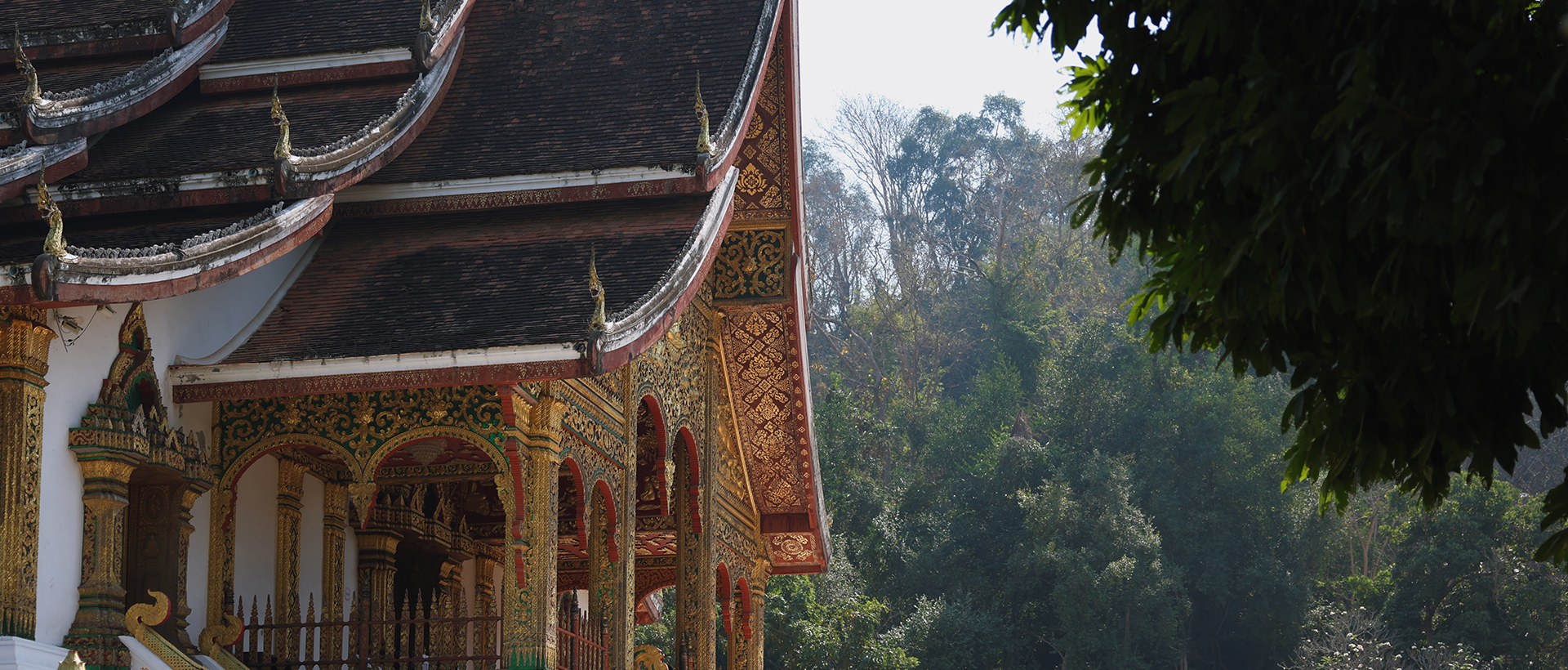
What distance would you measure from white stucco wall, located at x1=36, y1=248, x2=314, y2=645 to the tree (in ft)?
16.4

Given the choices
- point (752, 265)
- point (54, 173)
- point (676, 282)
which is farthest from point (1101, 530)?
point (54, 173)

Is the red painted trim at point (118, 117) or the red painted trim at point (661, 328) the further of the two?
the red painted trim at point (118, 117)

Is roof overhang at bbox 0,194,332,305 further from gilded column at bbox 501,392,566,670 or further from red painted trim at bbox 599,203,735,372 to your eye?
red painted trim at bbox 599,203,735,372

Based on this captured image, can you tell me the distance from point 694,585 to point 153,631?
4412 mm

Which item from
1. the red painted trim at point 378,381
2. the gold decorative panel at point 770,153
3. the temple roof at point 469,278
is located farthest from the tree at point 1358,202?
the gold decorative panel at point 770,153

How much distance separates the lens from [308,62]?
383 inches

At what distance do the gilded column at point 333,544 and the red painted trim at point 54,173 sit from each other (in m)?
2.66

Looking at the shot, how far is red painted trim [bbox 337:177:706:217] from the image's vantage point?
924 centimetres

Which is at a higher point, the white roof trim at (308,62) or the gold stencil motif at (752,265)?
the white roof trim at (308,62)

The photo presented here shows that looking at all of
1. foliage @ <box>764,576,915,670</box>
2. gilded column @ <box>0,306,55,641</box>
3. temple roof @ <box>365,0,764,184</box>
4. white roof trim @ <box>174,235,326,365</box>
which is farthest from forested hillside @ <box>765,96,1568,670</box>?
gilded column @ <box>0,306,55,641</box>

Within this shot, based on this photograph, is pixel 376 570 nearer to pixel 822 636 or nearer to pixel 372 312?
pixel 372 312

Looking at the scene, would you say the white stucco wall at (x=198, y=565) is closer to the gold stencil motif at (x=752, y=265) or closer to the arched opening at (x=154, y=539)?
Result: the arched opening at (x=154, y=539)

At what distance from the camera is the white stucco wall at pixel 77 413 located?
22.8 feet

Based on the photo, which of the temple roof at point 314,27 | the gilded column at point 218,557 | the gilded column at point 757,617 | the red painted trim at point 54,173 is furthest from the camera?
the gilded column at point 757,617
